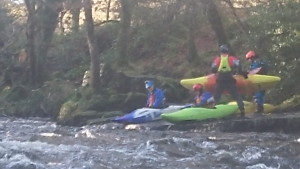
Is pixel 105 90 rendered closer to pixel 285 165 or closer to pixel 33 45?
pixel 33 45

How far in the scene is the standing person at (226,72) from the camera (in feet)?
53.9

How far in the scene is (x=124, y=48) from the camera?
3028 cm

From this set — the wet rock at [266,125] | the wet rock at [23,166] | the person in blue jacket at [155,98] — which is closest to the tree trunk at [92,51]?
the person in blue jacket at [155,98]

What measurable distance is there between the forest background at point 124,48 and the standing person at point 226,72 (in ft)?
8.28

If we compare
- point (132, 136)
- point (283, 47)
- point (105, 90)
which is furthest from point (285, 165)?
point (105, 90)

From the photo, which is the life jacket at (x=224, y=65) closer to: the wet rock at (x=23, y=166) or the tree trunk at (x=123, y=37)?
the wet rock at (x=23, y=166)

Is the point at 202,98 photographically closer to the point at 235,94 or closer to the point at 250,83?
the point at 235,94

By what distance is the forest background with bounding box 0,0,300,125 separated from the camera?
1952 cm

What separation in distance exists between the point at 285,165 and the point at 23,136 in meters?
8.20

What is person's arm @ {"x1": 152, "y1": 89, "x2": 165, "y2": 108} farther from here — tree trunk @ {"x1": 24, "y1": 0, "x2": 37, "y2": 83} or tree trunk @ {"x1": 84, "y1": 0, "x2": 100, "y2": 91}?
tree trunk @ {"x1": 24, "y1": 0, "x2": 37, "y2": 83}

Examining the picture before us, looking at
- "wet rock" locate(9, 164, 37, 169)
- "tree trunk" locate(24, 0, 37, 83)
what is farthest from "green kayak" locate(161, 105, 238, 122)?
"tree trunk" locate(24, 0, 37, 83)

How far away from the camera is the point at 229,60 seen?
16484mm

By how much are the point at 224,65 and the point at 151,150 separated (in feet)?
13.5

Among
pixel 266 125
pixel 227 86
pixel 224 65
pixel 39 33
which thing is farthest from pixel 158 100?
pixel 39 33
